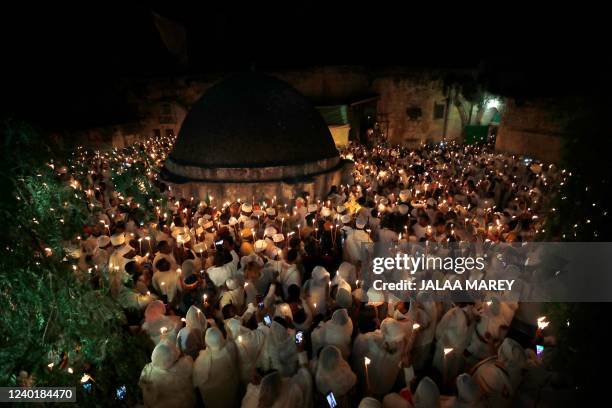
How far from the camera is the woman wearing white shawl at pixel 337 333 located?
522 centimetres

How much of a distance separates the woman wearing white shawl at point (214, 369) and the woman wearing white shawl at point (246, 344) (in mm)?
116

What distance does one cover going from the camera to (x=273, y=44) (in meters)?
29.9

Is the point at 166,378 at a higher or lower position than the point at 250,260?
lower

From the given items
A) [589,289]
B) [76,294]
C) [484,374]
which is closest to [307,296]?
[484,374]

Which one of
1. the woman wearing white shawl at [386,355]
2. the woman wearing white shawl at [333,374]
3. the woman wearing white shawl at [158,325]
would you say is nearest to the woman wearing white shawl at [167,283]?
the woman wearing white shawl at [158,325]

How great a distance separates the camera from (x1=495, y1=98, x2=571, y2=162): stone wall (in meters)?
16.5

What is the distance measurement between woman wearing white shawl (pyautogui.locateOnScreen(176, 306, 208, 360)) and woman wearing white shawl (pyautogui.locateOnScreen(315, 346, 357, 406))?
1.64 meters

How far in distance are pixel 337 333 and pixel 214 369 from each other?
1.65 meters

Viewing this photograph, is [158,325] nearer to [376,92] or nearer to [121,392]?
[121,392]

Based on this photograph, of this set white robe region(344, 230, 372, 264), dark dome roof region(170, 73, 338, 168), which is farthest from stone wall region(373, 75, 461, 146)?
white robe region(344, 230, 372, 264)

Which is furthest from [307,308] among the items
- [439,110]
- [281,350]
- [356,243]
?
[439,110]

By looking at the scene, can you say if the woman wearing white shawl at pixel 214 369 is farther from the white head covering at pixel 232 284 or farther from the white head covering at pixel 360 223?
the white head covering at pixel 360 223

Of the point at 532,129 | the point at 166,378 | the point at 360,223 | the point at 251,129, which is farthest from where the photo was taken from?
the point at 532,129

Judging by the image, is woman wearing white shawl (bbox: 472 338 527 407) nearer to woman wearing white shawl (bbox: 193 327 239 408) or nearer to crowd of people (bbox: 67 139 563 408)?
crowd of people (bbox: 67 139 563 408)
